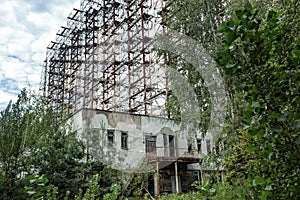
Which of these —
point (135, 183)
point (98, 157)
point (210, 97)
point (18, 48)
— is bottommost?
point (135, 183)

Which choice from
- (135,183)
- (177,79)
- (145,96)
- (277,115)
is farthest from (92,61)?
(277,115)

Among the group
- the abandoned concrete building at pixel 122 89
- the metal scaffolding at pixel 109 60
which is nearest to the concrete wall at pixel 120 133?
the abandoned concrete building at pixel 122 89

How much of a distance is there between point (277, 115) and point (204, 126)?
601 centimetres

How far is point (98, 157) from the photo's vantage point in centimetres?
938

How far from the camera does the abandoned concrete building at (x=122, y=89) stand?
10.8 m

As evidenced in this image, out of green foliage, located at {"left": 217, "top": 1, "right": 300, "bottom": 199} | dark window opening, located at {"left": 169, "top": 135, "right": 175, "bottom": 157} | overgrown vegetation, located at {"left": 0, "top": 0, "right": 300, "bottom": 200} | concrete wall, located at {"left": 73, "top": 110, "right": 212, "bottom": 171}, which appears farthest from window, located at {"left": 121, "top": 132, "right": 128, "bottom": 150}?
green foliage, located at {"left": 217, "top": 1, "right": 300, "bottom": 199}

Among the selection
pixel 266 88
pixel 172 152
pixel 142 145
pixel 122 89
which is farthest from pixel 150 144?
pixel 266 88

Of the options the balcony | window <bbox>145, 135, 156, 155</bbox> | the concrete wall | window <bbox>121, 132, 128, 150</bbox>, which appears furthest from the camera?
window <bbox>145, 135, 156, 155</bbox>

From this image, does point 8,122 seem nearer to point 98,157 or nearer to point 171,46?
point 98,157

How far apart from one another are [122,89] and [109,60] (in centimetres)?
198

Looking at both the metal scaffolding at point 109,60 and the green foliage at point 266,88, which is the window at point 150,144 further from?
the green foliage at point 266,88

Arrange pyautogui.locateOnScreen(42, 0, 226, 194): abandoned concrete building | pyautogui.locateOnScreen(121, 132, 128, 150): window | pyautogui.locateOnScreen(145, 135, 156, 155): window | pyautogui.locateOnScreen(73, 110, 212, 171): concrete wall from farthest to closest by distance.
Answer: pyautogui.locateOnScreen(145, 135, 156, 155): window < pyautogui.locateOnScreen(121, 132, 128, 150): window < pyautogui.locateOnScreen(42, 0, 226, 194): abandoned concrete building < pyautogui.locateOnScreen(73, 110, 212, 171): concrete wall

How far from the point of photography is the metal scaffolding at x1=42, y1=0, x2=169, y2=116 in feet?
50.2

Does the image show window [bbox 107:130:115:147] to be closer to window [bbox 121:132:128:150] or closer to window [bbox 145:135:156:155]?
window [bbox 121:132:128:150]
